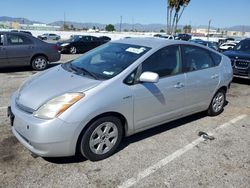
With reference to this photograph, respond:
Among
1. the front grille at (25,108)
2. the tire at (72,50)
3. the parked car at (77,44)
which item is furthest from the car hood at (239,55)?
the tire at (72,50)

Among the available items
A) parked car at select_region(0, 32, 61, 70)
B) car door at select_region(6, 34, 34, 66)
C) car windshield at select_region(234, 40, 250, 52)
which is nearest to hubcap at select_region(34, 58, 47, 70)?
parked car at select_region(0, 32, 61, 70)

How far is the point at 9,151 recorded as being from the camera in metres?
3.88

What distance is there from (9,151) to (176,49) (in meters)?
2.92

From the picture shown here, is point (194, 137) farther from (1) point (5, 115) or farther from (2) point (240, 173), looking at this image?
(1) point (5, 115)

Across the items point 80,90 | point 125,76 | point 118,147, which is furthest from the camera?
point 118,147

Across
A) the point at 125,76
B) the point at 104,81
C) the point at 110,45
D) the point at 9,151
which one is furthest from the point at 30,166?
the point at 110,45

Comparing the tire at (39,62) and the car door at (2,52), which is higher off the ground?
the car door at (2,52)

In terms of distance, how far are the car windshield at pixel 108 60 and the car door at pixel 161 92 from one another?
0.83ft

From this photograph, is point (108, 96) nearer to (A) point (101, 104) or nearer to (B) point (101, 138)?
(A) point (101, 104)

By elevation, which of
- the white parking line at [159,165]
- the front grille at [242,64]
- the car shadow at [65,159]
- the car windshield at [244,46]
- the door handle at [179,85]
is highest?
the car windshield at [244,46]

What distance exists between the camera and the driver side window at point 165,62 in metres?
4.17

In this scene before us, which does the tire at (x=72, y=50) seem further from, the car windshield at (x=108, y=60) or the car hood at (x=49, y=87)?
the car hood at (x=49, y=87)

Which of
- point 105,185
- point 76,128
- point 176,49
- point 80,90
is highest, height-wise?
point 176,49

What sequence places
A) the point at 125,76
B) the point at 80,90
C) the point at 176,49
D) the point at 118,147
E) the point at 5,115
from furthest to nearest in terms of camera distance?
1. the point at 5,115
2. the point at 176,49
3. the point at 118,147
4. the point at 125,76
5. the point at 80,90
